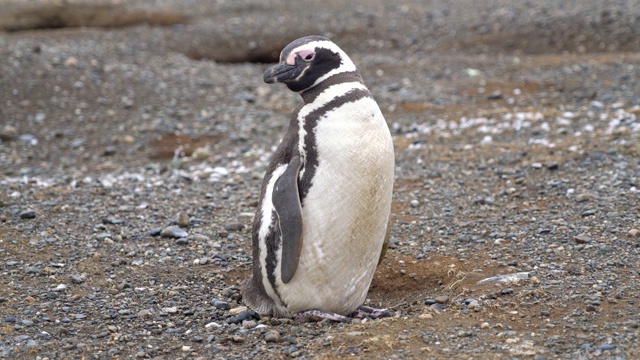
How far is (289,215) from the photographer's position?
4.39m

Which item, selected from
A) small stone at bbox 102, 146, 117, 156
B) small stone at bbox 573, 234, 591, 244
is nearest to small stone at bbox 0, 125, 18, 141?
small stone at bbox 102, 146, 117, 156

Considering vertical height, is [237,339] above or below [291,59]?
below

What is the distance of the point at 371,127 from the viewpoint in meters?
4.40

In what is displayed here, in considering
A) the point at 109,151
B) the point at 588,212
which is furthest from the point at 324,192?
the point at 109,151

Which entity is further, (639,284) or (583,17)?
(583,17)

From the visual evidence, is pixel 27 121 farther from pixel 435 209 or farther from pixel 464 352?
pixel 464 352

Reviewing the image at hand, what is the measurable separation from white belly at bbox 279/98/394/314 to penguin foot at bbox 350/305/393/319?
0.11 meters

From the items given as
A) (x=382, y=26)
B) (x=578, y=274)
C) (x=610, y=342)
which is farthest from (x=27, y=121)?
(x=610, y=342)

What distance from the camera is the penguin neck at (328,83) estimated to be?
14.7ft

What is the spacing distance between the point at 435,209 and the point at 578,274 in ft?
5.82

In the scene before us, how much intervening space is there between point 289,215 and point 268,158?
13.0ft

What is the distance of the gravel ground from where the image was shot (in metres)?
4.37

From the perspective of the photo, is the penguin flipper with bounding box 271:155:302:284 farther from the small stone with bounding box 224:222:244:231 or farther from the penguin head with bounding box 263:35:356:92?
the small stone with bounding box 224:222:244:231

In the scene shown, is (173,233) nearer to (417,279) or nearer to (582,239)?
(417,279)
